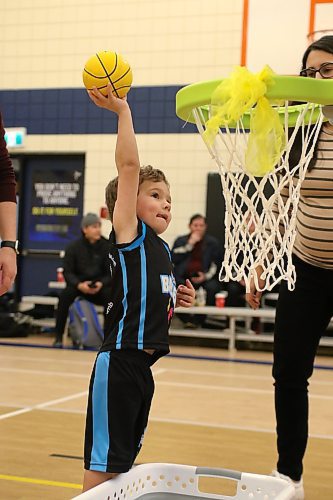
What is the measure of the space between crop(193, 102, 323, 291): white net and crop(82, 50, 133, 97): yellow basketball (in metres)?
0.29

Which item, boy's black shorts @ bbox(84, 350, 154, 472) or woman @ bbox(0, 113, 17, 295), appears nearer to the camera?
boy's black shorts @ bbox(84, 350, 154, 472)

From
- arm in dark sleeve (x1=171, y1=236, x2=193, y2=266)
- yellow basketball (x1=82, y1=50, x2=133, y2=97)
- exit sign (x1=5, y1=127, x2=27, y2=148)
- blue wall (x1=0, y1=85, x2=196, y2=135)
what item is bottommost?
arm in dark sleeve (x1=171, y1=236, x2=193, y2=266)

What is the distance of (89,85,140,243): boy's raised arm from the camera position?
90.0 inches

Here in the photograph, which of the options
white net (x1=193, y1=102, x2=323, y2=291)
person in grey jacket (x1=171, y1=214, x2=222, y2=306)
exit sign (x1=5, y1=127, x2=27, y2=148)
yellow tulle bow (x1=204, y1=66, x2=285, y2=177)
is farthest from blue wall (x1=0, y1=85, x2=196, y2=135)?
yellow tulle bow (x1=204, y1=66, x2=285, y2=177)

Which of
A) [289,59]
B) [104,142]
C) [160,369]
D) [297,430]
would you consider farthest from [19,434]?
[104,142]

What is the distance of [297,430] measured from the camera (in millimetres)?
2867

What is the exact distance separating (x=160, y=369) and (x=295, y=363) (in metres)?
3.77

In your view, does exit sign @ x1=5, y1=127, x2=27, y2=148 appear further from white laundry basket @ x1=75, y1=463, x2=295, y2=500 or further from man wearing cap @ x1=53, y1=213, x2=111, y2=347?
white laundry basket @ x1=75, y1=463, x2=295, y2=500

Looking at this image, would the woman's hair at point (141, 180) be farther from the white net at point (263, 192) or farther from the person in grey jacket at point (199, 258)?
the person in grey jacket at point (199, 258)

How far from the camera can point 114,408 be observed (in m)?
2.31

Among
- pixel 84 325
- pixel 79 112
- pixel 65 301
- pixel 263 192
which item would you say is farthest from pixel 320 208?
pixel 79 112

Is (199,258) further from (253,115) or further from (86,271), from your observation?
(253,115)

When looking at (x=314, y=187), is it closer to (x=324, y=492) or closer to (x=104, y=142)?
(x=324, y=492)

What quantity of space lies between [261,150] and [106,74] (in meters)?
0.58
